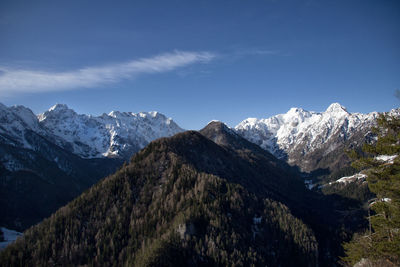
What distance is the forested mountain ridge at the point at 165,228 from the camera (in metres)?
136

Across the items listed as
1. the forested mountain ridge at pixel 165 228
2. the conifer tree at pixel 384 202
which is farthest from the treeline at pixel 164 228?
the conifer tree at pixel 384 202

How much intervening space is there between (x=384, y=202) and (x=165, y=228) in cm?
12761

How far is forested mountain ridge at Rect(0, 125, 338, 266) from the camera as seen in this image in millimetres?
135625

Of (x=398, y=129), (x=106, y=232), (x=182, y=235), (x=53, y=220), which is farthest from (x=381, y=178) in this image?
(x=53, y=220)

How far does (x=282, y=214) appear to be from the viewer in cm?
19900

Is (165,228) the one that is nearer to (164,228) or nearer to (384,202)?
(164,228)

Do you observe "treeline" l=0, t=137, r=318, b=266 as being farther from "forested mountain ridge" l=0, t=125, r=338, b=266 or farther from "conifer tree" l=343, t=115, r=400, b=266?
"conifer tree" l=343, t=115, r=400, b=266

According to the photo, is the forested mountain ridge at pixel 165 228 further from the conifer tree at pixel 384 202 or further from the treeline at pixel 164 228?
the conifer tree at pixel 384 202

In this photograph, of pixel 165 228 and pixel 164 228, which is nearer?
pixel 165 228

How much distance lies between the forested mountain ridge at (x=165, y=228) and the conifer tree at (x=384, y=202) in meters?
106

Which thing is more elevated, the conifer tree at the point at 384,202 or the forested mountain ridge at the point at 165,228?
the conifer tree at the point at 384,202

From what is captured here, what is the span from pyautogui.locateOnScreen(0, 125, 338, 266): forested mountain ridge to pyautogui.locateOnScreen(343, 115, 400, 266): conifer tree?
10579 centimetres

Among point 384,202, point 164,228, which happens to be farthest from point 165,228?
point 384,202

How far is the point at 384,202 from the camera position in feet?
110
